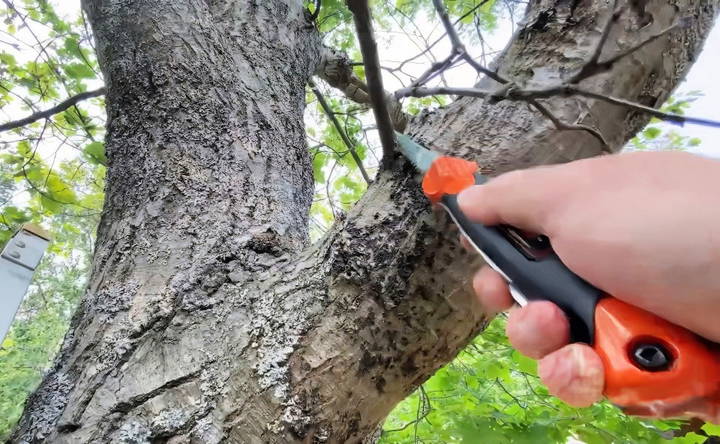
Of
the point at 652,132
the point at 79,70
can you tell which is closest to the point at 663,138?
the point at 652,132

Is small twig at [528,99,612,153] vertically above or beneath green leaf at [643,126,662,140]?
beneath

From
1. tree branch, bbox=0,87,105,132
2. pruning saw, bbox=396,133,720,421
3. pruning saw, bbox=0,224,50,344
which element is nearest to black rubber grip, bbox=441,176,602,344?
pruning saw, bbox=396,133,720,421

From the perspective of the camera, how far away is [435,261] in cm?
69

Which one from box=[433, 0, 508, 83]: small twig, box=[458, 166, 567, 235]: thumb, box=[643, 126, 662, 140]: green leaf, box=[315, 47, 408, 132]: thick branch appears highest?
box=[643, 126, 662, 140]: green leaf

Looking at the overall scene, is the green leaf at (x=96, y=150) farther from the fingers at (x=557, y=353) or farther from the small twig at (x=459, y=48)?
the fingers at (x=557, y=353)

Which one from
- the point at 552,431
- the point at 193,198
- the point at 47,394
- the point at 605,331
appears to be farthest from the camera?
the point at 552,431

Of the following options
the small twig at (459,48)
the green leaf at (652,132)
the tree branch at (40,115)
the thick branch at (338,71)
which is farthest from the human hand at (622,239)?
the green leaf at (652,132)

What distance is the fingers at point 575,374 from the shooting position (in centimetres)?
46

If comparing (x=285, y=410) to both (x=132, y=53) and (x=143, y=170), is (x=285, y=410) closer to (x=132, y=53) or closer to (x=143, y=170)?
(x=143, y=170)

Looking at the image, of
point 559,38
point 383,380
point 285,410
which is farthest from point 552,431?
point 559,38

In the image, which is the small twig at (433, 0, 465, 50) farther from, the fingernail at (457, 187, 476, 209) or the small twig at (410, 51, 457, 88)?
the fingernail at (457, 187, 476, 209)

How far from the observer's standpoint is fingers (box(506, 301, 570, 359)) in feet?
1.68

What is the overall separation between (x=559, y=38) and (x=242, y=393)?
2.38ft

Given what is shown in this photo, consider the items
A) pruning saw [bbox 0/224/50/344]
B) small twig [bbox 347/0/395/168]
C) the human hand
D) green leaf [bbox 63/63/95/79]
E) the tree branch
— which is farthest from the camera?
green leaf [bbox 63/63/95/79]
